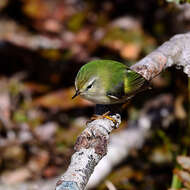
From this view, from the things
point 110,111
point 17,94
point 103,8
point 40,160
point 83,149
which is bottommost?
point 83,149

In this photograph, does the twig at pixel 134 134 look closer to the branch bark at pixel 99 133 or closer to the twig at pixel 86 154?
the branch bark at pixel 99 133

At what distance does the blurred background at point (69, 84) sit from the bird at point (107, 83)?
1046mm

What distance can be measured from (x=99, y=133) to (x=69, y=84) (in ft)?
12.5

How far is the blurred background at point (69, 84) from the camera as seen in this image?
5.43 metres

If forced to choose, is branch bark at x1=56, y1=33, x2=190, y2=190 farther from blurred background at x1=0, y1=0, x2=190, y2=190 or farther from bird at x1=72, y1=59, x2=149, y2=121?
blurred background at x1=0, y1=0, x2=190, y2=190

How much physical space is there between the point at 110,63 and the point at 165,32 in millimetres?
3291

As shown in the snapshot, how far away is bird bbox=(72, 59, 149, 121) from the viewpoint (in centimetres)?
371

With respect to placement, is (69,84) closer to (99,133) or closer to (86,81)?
(86,81)

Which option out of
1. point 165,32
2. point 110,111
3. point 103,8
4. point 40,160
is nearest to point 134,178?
point 40,160

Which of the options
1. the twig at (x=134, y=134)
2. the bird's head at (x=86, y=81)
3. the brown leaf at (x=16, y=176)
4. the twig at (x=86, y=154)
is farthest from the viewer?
the brown leaf at (x=16, y=176)

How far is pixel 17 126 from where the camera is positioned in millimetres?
6207

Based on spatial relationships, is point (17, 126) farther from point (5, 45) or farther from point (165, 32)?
point (165, 32)

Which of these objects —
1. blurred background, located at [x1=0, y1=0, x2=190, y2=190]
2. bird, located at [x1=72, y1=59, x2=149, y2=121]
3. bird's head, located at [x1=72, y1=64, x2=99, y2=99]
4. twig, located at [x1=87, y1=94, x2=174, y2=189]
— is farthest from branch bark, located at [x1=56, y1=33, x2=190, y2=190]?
twig, located at [x1=87, y1=94, x2=174, y2=189]

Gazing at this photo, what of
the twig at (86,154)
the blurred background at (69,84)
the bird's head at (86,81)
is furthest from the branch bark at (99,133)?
the blurred background at (69,84)
